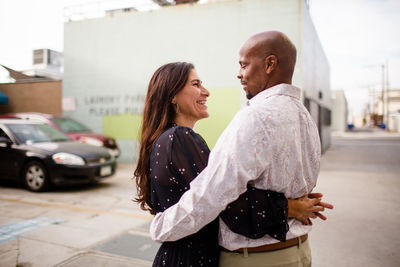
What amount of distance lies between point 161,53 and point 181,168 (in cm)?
1056

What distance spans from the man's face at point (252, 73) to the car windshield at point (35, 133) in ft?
22.8

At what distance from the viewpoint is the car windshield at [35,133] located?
704cm

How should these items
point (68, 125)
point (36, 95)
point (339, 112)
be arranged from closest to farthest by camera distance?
point (68, 125), point (36, 95), point (339, 112)

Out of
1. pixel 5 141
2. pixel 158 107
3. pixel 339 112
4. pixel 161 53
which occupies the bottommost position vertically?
pixel 5 141

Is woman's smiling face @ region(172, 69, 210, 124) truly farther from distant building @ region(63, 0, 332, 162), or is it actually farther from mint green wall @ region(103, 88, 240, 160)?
mint green wall @ region(103, 88, 240, 160)

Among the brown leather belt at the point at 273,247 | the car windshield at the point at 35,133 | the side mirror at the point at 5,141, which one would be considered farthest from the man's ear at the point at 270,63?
the side mirror at the point at 5,141

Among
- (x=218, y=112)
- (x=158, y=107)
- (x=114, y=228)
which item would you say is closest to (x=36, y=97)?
(x=218, y=112)

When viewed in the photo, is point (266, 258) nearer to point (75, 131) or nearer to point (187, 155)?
point (187, 155)

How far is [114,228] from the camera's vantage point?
4.40 metres

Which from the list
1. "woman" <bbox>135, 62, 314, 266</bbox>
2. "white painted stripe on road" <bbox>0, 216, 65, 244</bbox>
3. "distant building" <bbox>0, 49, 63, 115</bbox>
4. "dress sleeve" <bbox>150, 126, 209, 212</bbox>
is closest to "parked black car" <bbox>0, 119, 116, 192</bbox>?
"white painted stripe on road" <bbox>0, 216, 65, 244</bbox>

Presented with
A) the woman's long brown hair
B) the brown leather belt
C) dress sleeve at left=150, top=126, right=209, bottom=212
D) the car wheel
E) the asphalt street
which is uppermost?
the woman's long brown hair

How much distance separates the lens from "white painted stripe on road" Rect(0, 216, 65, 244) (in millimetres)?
4020

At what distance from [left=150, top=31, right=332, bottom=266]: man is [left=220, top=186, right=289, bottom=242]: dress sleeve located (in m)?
0.04

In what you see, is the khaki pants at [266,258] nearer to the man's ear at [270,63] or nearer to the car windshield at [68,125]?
the man's ear at [270,63]
